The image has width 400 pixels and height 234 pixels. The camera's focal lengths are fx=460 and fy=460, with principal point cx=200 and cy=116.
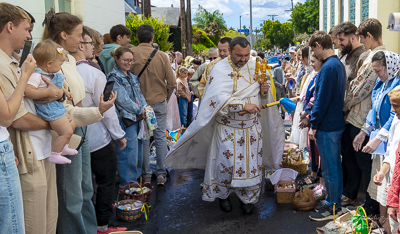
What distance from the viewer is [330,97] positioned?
207 inches

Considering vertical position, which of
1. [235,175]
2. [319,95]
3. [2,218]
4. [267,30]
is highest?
[267,30]

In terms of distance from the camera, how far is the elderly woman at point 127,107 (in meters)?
5.80

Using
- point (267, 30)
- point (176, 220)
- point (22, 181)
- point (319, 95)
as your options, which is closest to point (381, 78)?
point (319, 95)

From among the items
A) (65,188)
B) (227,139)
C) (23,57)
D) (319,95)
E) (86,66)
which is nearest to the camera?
(23,57)

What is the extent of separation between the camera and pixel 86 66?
4.64 meters

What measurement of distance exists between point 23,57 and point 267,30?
118 metres

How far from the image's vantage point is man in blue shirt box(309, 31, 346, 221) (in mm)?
5215

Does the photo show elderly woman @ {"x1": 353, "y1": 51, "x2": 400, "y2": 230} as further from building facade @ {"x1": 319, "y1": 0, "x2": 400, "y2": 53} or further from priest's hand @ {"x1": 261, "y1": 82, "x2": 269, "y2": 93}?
building facade @ {"x1": 319, "y1": 0, "x2": 400, "y2": 53}

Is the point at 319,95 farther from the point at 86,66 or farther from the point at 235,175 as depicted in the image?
the point at 86,66

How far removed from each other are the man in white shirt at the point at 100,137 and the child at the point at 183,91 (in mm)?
5615

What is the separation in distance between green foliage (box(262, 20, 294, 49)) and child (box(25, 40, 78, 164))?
10894 cm

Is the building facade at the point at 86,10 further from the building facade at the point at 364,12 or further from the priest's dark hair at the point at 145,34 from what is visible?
the building facade at the point at 364,12

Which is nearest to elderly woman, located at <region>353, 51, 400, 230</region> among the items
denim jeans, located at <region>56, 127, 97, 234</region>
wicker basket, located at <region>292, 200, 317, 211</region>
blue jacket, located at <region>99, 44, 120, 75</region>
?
wicker basket, located at <region>292, 200, 317, 211</region>

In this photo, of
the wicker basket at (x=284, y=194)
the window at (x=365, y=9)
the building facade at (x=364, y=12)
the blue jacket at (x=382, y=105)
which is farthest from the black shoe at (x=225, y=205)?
the window at (x=365, y=9)
